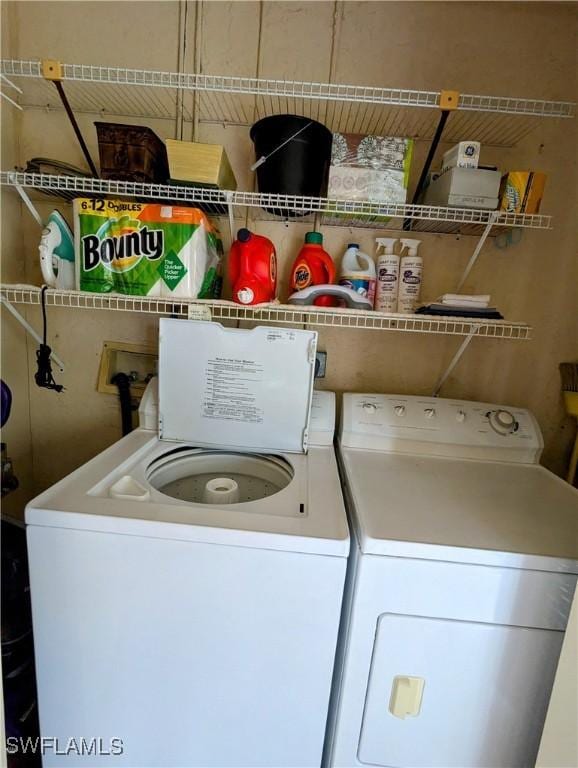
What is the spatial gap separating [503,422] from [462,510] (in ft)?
1.86

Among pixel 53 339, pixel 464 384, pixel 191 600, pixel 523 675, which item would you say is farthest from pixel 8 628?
pixel 464 384

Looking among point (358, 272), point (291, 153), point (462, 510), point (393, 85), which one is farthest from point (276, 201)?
point (462, 510)

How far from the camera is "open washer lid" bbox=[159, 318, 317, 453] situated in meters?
1.40

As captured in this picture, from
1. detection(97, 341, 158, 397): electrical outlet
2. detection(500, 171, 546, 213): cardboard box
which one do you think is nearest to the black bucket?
detection(500, 171, 546, 213): cardboard box

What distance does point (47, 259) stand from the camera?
4.25 feet

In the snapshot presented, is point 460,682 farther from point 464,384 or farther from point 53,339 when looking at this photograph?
point 53,339

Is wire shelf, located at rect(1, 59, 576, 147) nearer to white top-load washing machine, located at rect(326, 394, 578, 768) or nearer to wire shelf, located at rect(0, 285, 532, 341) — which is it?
wire shelf, located at rect(0, 285, 532, 341)

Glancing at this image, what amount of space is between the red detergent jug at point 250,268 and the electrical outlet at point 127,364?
25.1 inches

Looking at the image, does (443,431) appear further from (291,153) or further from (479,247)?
(291,153)

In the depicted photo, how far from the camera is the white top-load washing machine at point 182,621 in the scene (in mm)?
908

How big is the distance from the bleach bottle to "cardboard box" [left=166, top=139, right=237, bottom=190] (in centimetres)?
58

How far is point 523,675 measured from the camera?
0.93 meters

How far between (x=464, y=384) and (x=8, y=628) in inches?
78.9

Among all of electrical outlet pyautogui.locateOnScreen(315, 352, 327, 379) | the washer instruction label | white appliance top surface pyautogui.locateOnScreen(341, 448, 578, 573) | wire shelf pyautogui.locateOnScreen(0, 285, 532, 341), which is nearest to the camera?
white appliance top surface pyautogui.locateOnScreen(341, 448, 578, 573)
